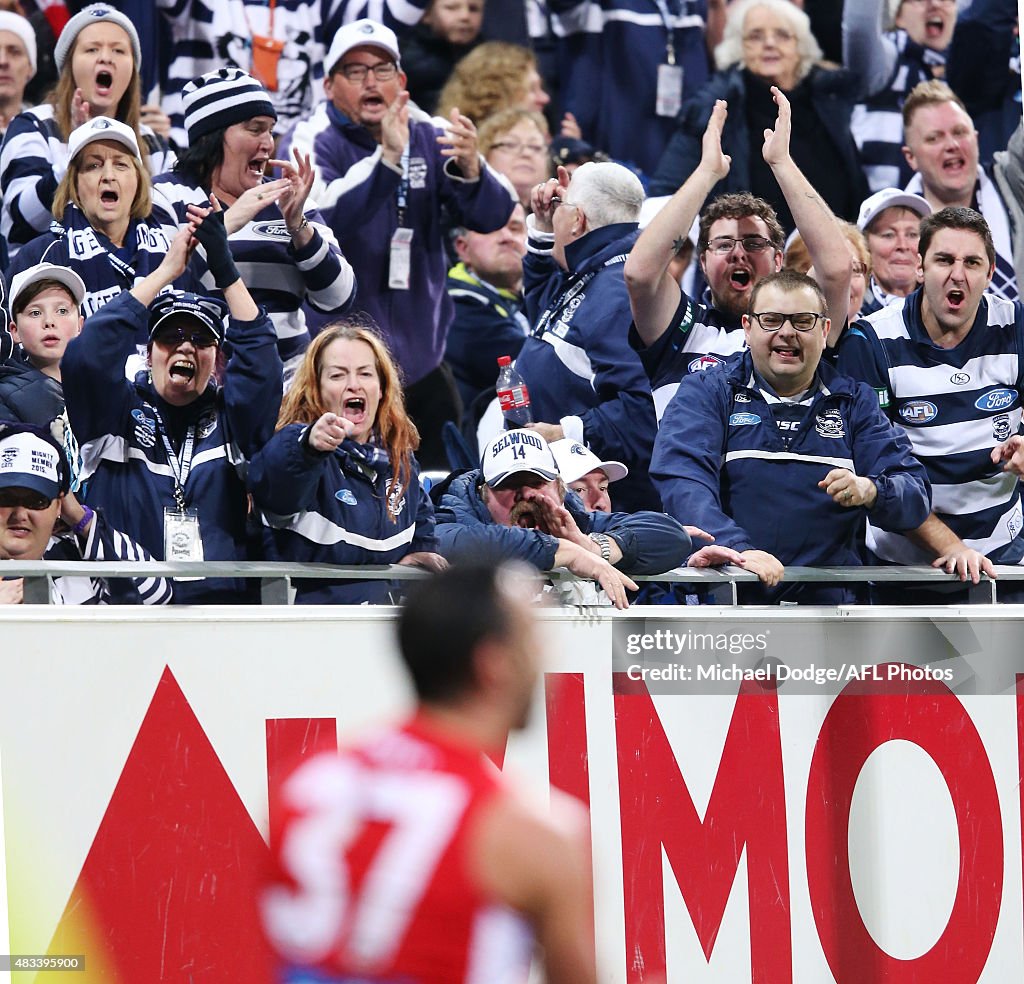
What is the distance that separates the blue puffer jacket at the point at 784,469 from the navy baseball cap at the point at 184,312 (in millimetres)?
1550

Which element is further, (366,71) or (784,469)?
(366,71)

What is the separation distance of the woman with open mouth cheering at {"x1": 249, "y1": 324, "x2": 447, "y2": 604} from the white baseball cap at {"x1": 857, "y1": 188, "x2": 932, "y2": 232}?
3.12 m

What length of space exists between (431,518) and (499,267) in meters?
3.37

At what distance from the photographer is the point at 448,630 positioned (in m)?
2.92

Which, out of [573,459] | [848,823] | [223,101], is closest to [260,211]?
[223,101]

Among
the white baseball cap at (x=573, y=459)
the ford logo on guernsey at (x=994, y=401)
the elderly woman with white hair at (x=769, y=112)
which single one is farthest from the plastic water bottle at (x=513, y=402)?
the elderly woman with white hair at (x=769, y=112)

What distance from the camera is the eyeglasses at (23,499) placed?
548cm

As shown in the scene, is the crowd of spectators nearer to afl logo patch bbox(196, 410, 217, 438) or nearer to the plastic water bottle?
afl logo patch bbox(196, 410, 217, 438)

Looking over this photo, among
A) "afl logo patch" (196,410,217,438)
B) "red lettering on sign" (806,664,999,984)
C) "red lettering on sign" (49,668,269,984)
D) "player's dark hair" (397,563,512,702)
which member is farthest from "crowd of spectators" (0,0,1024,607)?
"player's dark hair" (397,563,512,702)

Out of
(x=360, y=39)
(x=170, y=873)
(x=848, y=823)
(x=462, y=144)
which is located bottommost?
(x=848, y=823)

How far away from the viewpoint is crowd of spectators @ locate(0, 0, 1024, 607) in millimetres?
5801

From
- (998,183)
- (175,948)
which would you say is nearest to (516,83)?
(998,183)

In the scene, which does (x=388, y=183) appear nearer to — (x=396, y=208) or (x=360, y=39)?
(x=396, y=208)

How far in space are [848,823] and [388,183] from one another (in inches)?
142
